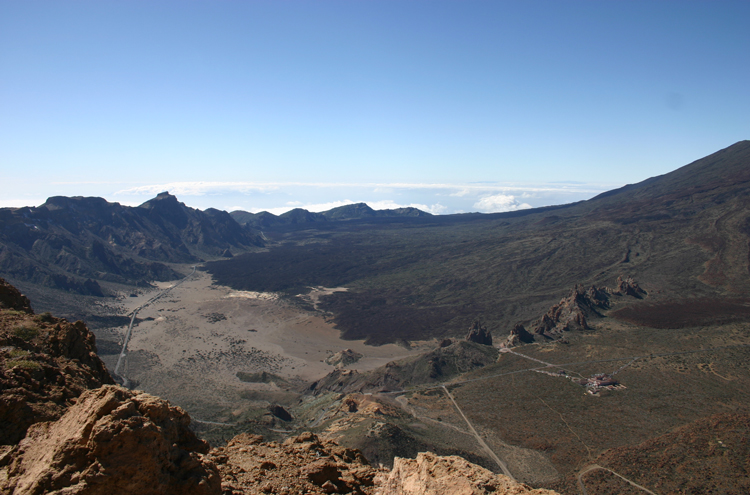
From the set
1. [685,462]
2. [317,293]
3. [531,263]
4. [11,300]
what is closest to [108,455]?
[11,300]

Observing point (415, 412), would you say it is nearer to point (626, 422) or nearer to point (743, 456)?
point (626, 422)

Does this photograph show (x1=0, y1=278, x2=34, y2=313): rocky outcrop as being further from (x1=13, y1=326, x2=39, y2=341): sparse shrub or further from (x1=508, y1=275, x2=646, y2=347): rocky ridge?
(x1=508, y1=275, x2=646, y2=347): rocky ridge

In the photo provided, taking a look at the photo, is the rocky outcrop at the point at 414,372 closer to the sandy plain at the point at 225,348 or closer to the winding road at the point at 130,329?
the sandy plain at the point at 225,348

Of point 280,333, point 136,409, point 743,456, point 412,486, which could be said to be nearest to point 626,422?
point 743,456

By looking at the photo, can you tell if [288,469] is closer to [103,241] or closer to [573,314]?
[573,314]

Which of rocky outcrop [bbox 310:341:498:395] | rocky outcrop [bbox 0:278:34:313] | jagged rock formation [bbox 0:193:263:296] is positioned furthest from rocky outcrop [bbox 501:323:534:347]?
jagged rock formation [bbox 0:193:263:296]
